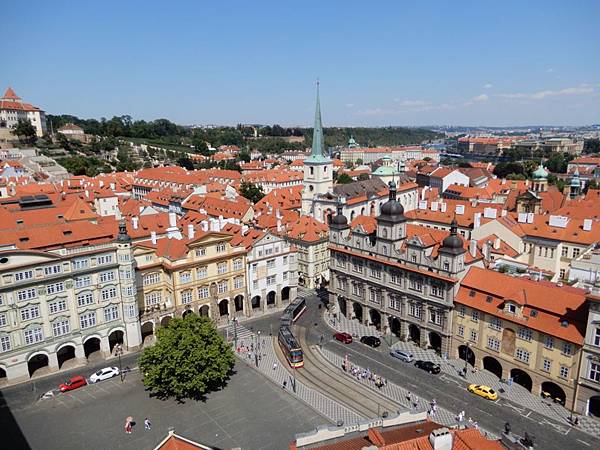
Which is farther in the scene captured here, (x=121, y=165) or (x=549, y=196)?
(x=121, y=165)

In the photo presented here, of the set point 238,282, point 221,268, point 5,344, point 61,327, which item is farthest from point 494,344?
point 5,344

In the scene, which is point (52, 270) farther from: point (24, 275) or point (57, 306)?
point (57, 306)

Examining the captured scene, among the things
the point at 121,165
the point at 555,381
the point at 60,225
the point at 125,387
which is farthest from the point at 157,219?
the point at 121,165

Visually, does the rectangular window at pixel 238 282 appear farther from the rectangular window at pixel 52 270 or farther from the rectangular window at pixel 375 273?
the rectangular window at pixel 52 270

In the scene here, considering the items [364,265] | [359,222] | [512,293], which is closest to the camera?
[512,293]

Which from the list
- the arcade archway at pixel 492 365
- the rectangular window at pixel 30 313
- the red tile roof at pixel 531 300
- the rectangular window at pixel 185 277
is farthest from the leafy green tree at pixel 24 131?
the arcade archway at pixel 492 365

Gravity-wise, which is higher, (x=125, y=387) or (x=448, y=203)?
(x=448, y=203)

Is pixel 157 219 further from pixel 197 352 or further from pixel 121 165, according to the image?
pixel 121 165
